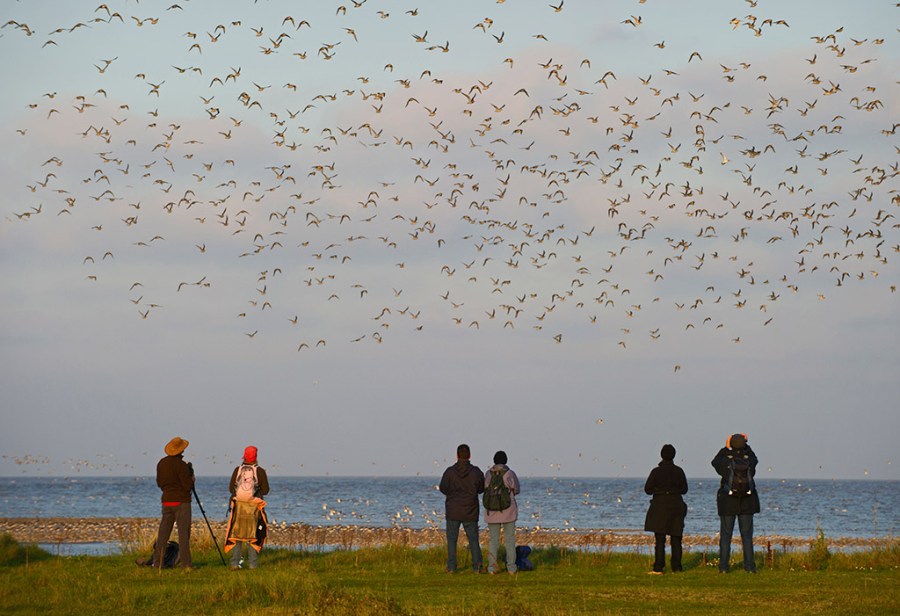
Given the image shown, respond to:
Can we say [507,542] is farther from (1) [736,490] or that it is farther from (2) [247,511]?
(2) [247,511]

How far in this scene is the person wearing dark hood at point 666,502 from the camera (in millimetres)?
19188

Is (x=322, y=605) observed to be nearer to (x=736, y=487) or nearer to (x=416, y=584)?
(x=416, y=584)

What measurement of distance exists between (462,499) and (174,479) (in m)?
4.65

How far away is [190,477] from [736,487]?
28.6 feet

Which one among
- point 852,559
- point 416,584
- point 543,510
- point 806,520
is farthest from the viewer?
point 543,510

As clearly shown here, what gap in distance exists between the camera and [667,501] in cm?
1920

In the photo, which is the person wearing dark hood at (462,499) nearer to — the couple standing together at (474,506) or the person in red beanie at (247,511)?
the couple standing together at (474,506)

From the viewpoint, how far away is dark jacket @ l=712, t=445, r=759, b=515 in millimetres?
19047

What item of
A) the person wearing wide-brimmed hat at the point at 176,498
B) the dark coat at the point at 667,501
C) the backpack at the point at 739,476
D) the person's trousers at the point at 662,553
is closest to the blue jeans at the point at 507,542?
the dark coat at the point at 667,501

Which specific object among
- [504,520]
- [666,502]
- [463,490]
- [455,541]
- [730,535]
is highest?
[463,490]

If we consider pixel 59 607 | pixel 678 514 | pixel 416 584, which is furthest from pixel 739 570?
pixel 59 607

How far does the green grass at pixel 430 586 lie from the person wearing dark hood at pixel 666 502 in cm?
62

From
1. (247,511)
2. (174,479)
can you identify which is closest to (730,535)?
(247,511)

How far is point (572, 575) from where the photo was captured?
762 inches
